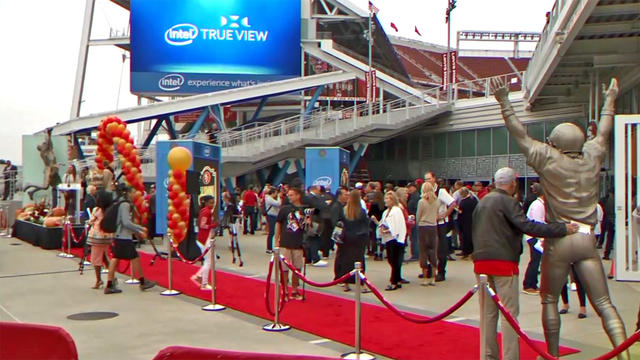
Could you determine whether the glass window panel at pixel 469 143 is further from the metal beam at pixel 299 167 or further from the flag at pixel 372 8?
the flag at pixel 372 8

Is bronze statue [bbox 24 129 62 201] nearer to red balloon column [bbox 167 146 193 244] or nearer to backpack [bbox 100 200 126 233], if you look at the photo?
red balloon column [bbox 167 146 193 244]

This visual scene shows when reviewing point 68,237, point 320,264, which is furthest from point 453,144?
point 68,237

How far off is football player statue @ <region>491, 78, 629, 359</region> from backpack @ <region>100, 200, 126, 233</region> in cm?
710

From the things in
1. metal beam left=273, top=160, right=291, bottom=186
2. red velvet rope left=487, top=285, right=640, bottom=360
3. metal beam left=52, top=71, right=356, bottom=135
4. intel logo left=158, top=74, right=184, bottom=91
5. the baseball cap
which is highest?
intel logo left=158, top=74, right=184, bottom=91

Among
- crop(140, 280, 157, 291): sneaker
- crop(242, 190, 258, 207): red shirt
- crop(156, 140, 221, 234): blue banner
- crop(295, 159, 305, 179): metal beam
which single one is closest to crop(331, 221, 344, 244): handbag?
crop(140, 280, 157, 291): sneaker

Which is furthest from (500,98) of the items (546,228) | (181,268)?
(181,268)

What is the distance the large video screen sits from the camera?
136 ft

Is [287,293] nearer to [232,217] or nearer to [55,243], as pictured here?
[232,217]

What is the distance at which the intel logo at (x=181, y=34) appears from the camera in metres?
41.6

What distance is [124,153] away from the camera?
18188 millimetres

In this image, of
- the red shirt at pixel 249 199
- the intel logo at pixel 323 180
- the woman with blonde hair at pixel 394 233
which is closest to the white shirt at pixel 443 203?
the woman with blonde hair at pixel 394 233

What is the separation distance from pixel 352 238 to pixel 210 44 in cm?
3411

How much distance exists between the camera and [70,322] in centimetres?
895

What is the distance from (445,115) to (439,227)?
2421cm
